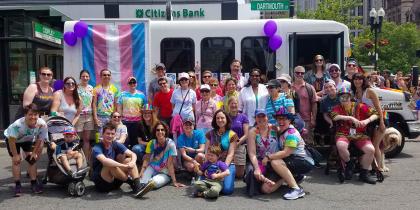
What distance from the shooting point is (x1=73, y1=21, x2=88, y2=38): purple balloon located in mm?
8344

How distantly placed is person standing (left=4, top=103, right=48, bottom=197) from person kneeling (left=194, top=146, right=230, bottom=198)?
227 centimetres

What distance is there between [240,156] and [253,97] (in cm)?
96

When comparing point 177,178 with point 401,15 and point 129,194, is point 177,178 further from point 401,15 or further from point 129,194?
point 401,15

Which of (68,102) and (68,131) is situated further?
(68,102)

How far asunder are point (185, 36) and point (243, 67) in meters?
1.29

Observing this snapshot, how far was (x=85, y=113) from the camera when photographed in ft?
23.7

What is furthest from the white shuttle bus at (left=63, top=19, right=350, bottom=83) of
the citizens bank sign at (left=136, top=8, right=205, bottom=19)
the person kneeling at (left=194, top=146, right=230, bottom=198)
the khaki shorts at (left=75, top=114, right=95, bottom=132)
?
the citizens bank sign at (left=136, top=8, right=205, bottom=19)

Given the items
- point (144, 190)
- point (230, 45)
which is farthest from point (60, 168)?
point (230, 45)

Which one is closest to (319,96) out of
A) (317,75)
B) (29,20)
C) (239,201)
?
(317,75)

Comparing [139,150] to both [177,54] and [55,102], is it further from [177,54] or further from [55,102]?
[177,54]

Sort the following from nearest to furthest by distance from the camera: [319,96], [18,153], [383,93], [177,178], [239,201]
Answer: [239,201], [18,153], [177,178], [319,96], [383,93]

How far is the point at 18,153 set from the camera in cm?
633

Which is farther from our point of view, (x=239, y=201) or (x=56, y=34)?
(x=56, y=34)

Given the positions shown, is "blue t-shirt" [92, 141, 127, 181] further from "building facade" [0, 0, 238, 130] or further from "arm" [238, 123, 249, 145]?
"building facade" [0, 0, 238, 130]
